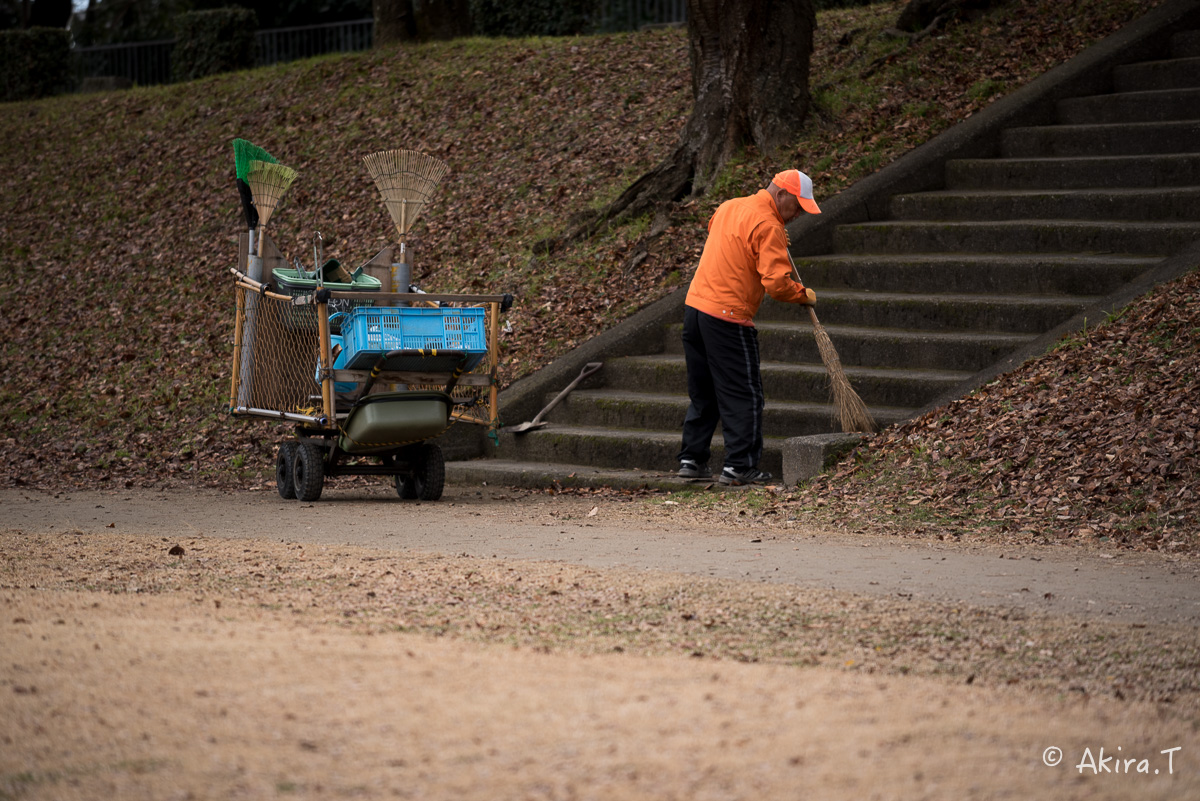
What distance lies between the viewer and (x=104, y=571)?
638 centimetres

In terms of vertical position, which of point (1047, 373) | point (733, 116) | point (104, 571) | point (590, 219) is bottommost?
point (104, 571)

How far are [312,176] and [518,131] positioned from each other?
10.4ft

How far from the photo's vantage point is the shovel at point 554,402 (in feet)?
36.7

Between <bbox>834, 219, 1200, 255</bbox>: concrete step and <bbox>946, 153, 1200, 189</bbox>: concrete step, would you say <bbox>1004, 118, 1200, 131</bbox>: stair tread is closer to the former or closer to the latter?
<bbox>946, 153, 1200, 189</bbox>: concrete step

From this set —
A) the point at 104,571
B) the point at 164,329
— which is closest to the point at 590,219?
the point at 164,329

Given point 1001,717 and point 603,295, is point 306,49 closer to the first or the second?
point 603,295

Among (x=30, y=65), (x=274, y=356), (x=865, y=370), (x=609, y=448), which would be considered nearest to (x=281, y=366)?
(x=274, y=356)

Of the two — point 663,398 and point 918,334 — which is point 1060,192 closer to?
point 918,334

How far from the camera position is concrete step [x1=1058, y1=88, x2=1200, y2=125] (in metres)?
12.8

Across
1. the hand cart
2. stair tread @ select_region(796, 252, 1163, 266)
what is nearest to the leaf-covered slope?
stair tread @ select_region(796, 252, 1163, 266)

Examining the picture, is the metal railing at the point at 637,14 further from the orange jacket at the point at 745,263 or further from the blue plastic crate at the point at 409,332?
the blue plastic crate at the point at 409,332

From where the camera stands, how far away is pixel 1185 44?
13875mm

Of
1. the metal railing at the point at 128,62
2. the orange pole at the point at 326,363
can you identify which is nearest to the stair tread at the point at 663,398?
the orange pole at the point at 326,363

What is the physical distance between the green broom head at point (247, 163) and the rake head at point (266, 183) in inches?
1.2
